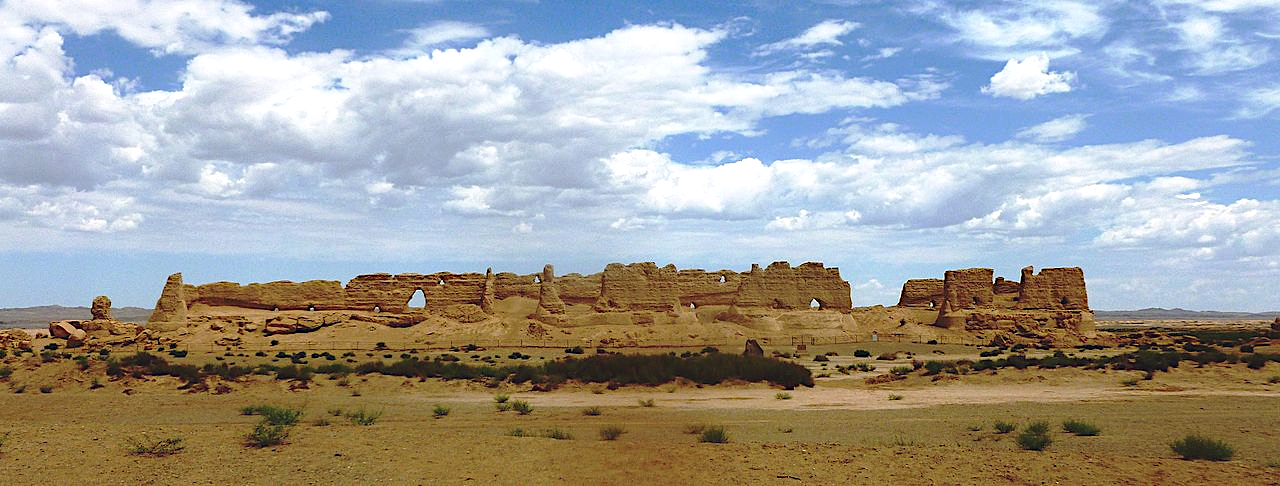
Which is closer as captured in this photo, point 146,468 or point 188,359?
point 146,468

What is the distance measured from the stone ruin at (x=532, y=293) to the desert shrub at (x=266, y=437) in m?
34.8

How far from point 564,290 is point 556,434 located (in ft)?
120

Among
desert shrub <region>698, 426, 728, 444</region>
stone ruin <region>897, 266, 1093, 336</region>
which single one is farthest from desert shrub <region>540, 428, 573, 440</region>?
stone ruin <region>897, 266, 1093, 336</region>

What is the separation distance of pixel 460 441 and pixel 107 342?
39315 millimetres

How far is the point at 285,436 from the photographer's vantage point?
1255 centimetres

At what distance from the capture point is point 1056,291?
51.1 m

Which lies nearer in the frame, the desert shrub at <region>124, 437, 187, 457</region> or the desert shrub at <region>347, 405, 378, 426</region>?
the desert shrub at <region>124, 437, 187, 457</region>

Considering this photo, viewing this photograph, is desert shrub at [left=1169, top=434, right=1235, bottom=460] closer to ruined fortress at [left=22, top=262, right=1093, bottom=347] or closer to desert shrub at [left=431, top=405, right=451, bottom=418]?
desert shrub at [left=431, top=405, right=451, bottom=418]

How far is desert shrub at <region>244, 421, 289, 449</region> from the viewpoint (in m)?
12.1

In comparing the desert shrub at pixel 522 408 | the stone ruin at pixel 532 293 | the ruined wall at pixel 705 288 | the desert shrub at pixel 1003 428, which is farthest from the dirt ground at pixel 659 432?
the ruined wall at pixel 705 288

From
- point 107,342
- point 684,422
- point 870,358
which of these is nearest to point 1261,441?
point 684,422

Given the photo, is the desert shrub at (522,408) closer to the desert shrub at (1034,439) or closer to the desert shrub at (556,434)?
the desert shrub at (556,434)

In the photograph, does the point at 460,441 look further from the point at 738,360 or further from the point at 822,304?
the point at 822,304

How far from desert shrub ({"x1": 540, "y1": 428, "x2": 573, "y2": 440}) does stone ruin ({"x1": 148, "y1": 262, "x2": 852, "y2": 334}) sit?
111 feet
